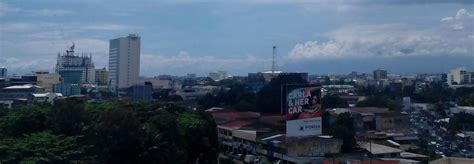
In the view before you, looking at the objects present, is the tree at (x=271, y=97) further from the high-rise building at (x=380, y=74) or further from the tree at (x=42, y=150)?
the high-rise building at (x=380, y=74)

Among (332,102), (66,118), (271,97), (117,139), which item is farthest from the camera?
(332,102)

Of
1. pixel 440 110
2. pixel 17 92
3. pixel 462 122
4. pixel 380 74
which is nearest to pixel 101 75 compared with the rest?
pixel 17 92

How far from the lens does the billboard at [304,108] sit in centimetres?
1634

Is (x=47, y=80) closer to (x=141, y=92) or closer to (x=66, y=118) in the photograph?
(x=141, y=92)

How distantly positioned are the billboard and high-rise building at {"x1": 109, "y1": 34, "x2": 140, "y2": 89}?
4561 centimetres

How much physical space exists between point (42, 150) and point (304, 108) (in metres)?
7.68

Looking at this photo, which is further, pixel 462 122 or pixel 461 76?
pixel 461 76

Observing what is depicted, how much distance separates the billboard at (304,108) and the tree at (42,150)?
20.3 ft

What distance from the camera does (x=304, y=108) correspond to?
1638cm

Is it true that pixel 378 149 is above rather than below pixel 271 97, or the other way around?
below

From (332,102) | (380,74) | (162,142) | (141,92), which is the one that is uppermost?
(380,74)

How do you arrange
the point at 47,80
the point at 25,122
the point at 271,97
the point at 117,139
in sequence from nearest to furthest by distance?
the point at 117,139 → the point at 25,122 → the point at 271,97 → the point at 47,80

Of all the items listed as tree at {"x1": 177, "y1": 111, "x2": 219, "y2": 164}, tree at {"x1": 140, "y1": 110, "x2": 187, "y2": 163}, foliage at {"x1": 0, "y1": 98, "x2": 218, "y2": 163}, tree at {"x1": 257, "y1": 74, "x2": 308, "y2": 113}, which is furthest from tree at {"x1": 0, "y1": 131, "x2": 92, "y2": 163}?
tree at {"x1": 257, "y1": 74, "x2": 308, "y2": 113}

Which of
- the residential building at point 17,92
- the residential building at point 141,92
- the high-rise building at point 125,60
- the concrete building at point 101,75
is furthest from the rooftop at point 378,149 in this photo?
the concrete building at point 101,75
